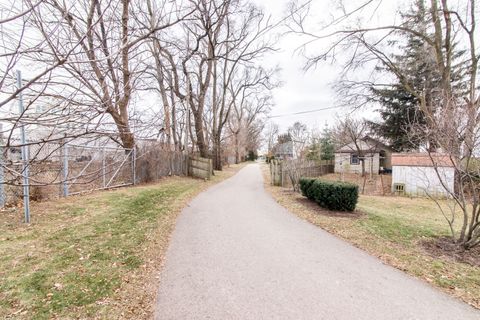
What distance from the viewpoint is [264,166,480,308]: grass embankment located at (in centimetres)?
385

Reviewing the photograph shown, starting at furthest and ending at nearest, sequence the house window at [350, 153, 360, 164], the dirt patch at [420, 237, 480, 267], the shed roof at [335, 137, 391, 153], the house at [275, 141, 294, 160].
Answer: the house window at [350, 153, 360, 164]
the shed roof at [335, 137, 391, 153]
the house at [275, 141, 294, 160]
the dirt patch at [420, 237, 480, 267]

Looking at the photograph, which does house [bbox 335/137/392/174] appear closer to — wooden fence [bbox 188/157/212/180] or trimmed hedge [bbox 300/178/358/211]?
wooden fence [bbox 188/157/212/180]

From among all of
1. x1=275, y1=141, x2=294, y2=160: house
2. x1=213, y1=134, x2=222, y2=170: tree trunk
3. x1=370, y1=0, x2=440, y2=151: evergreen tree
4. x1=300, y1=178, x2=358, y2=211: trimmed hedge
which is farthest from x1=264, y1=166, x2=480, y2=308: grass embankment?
x1=213, y1=134, x2=222, y2=170: tree trunk

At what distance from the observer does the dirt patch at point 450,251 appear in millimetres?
4744

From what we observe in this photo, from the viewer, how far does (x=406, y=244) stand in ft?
17.8

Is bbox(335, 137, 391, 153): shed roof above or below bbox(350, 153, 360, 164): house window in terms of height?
above

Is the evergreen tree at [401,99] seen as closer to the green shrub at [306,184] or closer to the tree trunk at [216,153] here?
the green shrub at [306,184]

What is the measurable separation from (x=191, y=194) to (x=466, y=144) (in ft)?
30.1

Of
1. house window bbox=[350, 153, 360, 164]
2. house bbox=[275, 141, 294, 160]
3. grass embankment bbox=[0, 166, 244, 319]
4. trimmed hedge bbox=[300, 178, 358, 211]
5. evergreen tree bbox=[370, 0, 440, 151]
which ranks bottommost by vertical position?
grass embankment bbox=[0, 166, 244, 319]

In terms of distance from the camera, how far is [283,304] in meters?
3.15

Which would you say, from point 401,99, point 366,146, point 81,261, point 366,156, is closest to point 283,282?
point 81,261

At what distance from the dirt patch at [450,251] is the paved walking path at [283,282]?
1.56 m

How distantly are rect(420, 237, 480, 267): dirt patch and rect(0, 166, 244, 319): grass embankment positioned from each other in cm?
549


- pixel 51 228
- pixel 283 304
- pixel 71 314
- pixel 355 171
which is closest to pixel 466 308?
pixel 283 304
